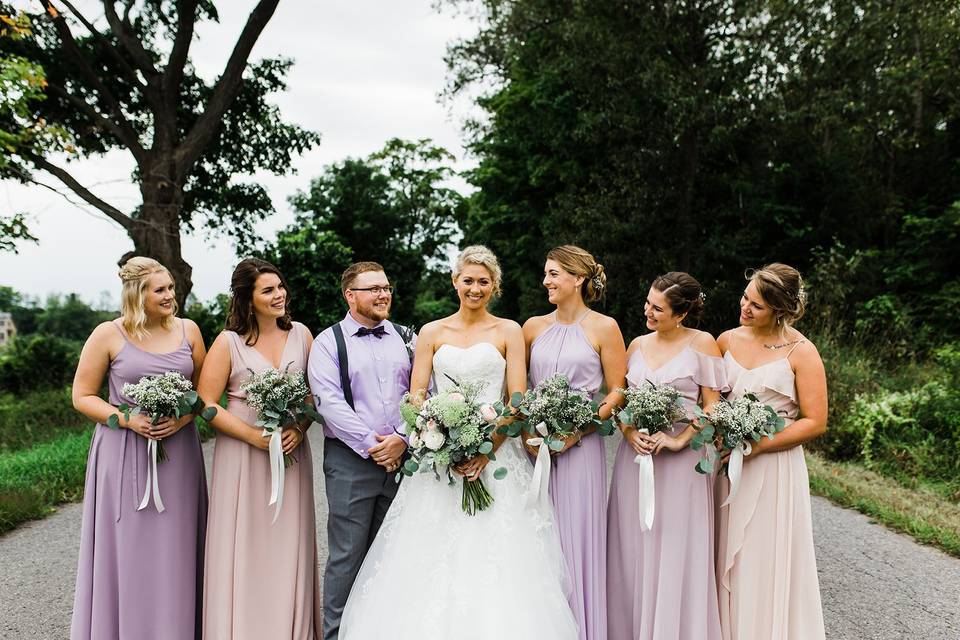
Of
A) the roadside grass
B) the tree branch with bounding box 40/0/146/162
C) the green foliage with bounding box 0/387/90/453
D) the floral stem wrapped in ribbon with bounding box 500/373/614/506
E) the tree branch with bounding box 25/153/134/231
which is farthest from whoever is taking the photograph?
the tree branch with bounding box 40/0/146/162

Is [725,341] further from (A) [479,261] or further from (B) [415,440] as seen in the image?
(B) [415,440]

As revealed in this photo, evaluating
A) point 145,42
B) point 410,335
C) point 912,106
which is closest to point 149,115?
point 145,42

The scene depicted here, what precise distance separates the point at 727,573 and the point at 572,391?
1.54m

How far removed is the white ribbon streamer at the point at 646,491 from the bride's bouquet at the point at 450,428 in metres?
0.87

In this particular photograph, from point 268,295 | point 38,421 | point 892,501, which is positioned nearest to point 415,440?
point 268,295

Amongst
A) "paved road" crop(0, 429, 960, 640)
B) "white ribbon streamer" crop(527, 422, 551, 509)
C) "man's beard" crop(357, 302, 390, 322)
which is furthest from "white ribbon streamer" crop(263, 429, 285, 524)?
"paved road" crop(0, 429, 960, 640)

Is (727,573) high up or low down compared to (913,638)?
up

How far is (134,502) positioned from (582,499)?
286cm

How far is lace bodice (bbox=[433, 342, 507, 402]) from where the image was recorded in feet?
15.1

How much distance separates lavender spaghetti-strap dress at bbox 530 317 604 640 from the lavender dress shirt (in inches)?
39.2

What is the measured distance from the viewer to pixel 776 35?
16.7 metres

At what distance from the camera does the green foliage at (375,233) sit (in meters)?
21.2

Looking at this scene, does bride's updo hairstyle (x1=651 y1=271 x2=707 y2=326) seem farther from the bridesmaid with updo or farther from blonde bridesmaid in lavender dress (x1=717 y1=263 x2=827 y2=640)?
the bridesmaid with updo

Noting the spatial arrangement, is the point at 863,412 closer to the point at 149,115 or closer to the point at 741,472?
the point at 741,472
